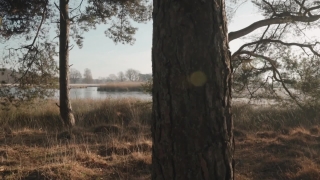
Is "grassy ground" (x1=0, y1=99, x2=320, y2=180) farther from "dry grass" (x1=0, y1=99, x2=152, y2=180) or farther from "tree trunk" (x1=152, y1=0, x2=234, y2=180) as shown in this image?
"tree trunk" (x1=152, y1=0, x2=234, y2=180)

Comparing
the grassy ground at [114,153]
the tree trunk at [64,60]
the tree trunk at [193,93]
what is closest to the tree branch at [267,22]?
the grassy ground at [114,153]

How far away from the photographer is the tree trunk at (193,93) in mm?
1620

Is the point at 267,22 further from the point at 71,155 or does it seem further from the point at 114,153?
the point at 71,155

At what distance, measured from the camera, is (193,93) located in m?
1.62

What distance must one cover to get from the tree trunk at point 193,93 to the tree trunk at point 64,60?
7.07 meters

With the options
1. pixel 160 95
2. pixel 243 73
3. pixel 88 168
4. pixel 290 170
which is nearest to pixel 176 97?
pixel 160 95

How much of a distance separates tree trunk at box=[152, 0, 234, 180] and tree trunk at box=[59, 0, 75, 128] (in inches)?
278

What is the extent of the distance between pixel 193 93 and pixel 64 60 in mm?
7266

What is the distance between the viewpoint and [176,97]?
1.63 meters

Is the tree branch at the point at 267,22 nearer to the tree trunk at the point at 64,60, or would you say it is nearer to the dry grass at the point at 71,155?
the dry grass at the point at 71,155

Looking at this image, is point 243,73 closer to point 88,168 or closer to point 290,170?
point 290,170

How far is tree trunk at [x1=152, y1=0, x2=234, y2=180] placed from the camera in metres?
1.62

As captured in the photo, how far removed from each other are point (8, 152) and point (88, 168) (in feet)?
5.89

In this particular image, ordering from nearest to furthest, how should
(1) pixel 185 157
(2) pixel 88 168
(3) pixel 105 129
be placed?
1. (1) pixel 185 157
2. (2) pixel 88 168
3. (3) pixel 105 129
